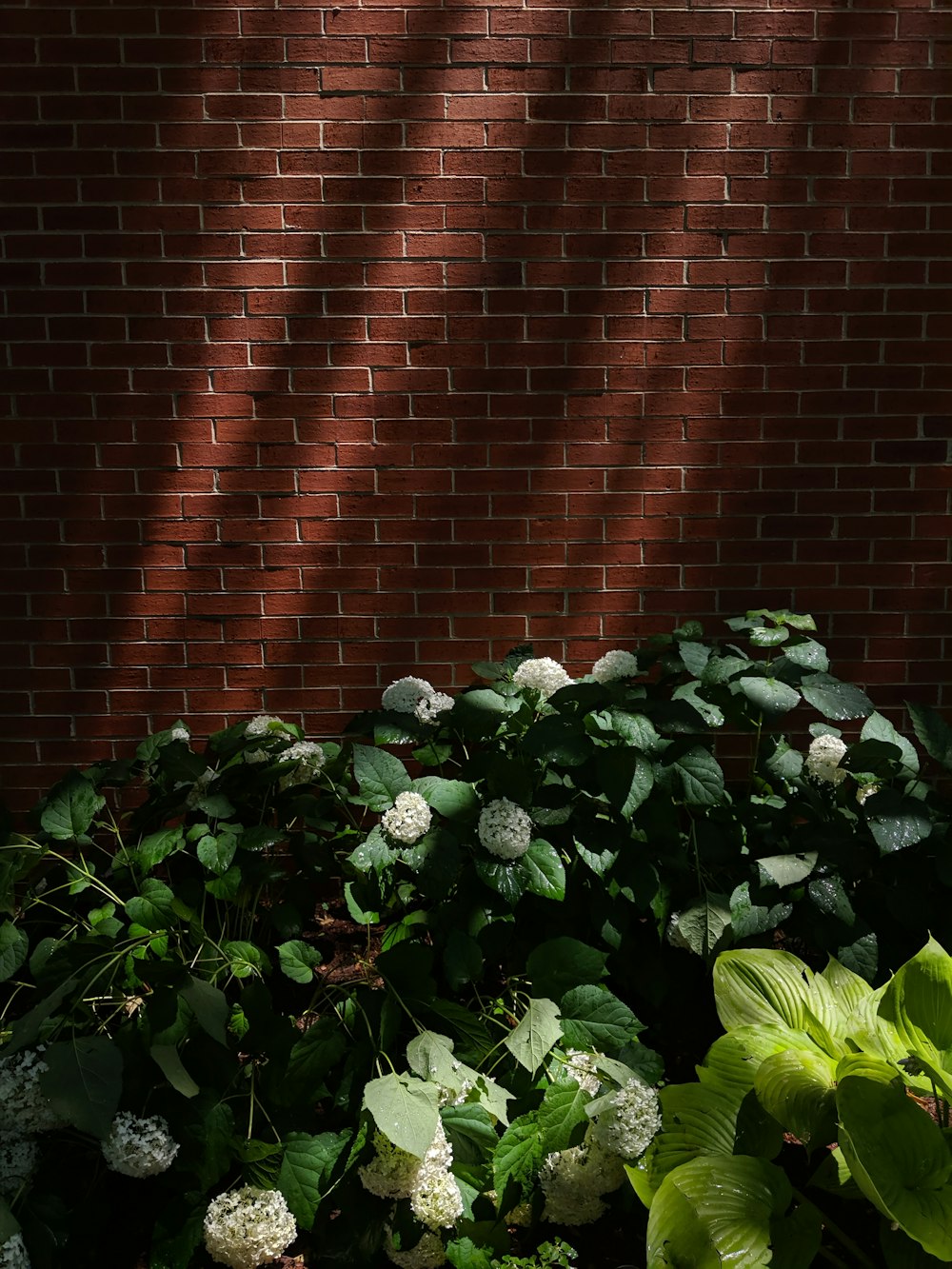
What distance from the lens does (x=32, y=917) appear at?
2.60m

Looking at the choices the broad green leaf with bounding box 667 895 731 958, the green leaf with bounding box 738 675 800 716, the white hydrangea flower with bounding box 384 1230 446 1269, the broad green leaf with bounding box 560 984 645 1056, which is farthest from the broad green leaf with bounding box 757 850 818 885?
the white hydrangea flower with bounding box 384 1230 446 1269

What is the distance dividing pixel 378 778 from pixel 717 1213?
111 cm

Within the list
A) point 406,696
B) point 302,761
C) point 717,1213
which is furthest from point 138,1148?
point 406,696

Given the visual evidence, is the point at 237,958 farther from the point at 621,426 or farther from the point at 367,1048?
the point at 621,426

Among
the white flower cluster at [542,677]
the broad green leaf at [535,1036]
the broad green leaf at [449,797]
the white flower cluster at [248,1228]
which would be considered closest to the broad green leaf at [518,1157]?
the broad green leaf at [535,1036]

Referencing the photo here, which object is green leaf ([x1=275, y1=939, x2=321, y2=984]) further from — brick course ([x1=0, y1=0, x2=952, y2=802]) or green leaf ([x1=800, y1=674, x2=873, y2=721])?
green leaf ([x1=800, y1=674, x2=873, y2=721])

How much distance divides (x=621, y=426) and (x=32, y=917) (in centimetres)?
215

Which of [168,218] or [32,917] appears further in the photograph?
[168,218]

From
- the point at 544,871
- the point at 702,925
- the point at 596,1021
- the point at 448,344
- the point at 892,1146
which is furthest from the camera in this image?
the point at 448,344

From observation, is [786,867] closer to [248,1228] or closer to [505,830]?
[505,830]

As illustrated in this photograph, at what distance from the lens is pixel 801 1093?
1.74 m

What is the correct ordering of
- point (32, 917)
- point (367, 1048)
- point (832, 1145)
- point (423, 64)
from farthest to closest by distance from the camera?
point (423, 64)
point (32, 917)
point (832, 1145)
point (367, 1048)

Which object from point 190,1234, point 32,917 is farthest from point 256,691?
point 190,1234

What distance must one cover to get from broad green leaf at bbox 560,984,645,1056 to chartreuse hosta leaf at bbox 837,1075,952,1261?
0.51 meters
